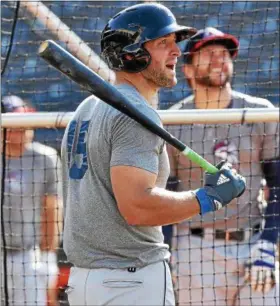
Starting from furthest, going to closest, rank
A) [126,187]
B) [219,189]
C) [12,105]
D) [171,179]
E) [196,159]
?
[12,105], [171,179], [196,159], [219,189], [126,187]

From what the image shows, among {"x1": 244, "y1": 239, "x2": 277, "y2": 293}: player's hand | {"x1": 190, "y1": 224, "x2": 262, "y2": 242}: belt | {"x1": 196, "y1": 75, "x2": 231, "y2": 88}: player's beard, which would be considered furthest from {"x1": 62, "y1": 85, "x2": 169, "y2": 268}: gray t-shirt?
{"x1": 196, "y1": 75, "x2": 231, "y2": 88}: player's beard

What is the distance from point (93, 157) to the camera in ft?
10.9

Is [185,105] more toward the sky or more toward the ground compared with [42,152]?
more toward the sky

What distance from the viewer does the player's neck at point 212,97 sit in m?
5.08

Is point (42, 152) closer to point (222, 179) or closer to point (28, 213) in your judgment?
point (28, 213)

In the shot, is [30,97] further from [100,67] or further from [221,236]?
[221,236]

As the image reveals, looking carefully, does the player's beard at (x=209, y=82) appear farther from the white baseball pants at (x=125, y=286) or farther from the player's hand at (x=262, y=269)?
the white baseball pants at (x=125, y=286)

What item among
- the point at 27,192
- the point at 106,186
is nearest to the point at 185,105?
the point at 27,192

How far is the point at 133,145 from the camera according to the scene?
3205mm

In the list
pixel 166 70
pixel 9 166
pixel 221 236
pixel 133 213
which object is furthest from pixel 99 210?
pixel 9 166

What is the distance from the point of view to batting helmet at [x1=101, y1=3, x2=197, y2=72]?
3423 millimetres

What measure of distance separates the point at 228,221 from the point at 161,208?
1.84m

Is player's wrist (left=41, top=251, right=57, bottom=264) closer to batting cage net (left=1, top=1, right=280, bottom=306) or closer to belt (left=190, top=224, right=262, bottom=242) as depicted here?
batting cage net (left=1, top=1, right=280, bottom=306)

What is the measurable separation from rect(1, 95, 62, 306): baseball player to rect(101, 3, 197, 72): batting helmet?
6.03 feet
